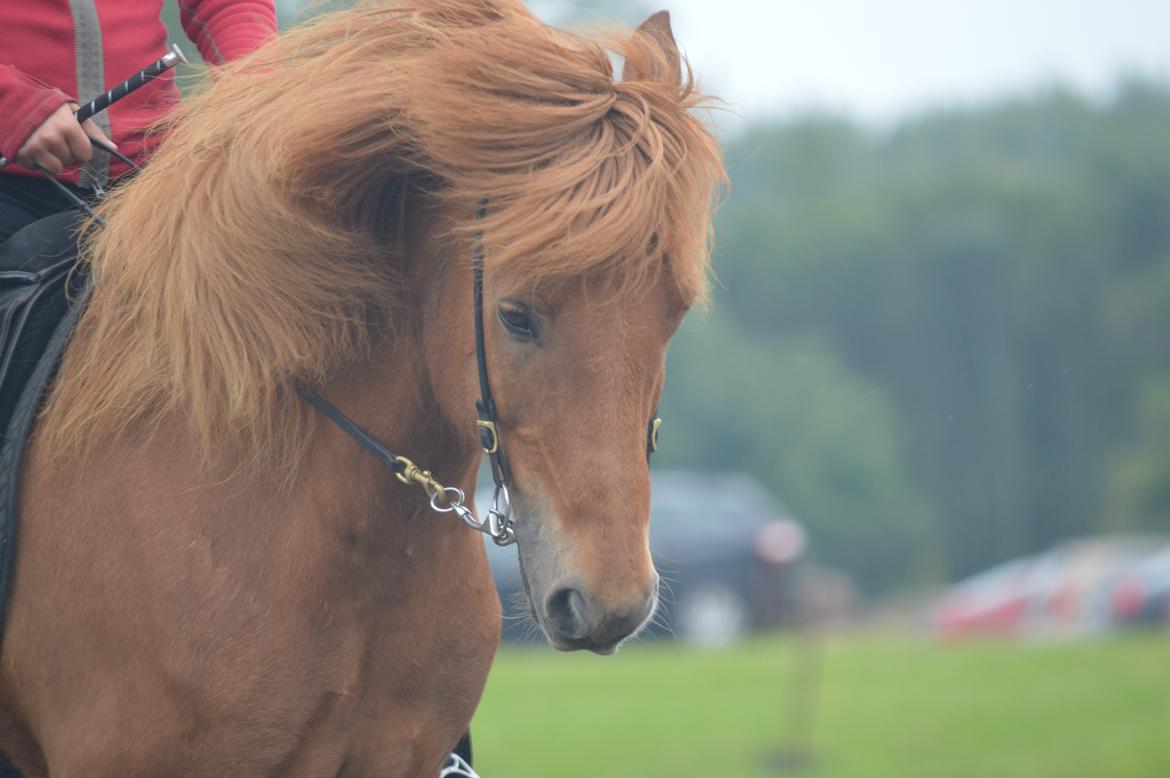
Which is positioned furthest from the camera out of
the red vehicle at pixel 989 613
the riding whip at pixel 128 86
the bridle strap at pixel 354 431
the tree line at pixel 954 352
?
the tree line at pixel 954 352

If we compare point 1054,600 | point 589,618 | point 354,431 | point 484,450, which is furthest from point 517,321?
point 1054,600

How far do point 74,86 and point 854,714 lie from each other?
1086 centimetres

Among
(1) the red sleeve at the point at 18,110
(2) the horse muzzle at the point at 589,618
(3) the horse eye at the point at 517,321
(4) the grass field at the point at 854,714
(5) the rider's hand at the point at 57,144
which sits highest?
(1) the red sleeve at the point at 18,110

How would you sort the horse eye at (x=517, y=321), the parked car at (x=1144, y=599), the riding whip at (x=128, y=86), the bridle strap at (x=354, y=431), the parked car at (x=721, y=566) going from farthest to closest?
the parked car at (x=1144, y=599) < the parked car at (x=721, y=566) < the riding whip at (x=128, y=86) < the bridle strap at (x=354, y=431) < the horse eye at (x=517, y=321)

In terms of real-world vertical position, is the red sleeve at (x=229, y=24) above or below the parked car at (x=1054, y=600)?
above

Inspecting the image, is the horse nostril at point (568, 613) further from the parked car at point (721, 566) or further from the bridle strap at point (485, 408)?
the parked car at point (721, 566)

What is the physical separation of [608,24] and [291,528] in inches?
51.5

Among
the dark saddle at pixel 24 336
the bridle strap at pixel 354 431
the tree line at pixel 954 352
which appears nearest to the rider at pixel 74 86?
the dark saddle at pixel 24 336

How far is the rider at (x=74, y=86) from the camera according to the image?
327cm

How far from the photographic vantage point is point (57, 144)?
3279 millimetres

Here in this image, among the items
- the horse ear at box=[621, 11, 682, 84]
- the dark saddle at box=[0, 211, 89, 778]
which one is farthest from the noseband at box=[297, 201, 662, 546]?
the dark saddle at box=[0, 211, 89, 778]

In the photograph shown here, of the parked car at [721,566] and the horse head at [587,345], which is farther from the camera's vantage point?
the parked car at [721,566]

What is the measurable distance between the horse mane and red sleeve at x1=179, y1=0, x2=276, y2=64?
0.64m

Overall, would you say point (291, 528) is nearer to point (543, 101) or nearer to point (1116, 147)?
point (543, 101)
